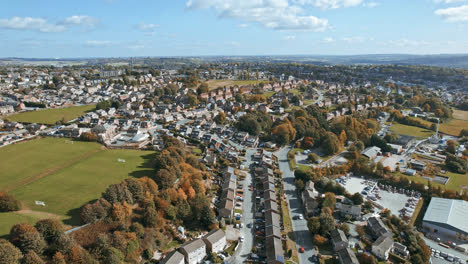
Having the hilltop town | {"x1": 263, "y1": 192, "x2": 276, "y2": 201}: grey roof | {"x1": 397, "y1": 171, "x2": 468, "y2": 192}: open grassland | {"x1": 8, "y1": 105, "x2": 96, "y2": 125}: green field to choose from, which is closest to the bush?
the hilltop town

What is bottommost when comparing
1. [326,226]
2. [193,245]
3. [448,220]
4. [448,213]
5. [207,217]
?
[448,220]

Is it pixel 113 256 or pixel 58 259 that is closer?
pixel 58 259

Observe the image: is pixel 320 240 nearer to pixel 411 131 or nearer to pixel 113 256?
pixel 113 256

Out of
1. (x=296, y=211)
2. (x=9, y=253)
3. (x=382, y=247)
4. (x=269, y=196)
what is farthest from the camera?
(x=269, y=196)

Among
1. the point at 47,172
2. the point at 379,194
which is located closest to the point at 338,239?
the point at 379,194


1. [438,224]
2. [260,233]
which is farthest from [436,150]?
[260,233]

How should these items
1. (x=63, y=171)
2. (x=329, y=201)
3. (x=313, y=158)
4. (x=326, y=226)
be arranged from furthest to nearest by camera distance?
(x=313, y=158) → (x=63, y=171) → (x=329, y=201) → (x=326, y=226)

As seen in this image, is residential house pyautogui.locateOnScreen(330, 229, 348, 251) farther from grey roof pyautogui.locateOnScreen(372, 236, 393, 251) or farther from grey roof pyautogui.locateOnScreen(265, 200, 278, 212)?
grey roof pyautogui.locateOnScreen(265, 200, 278, 212)

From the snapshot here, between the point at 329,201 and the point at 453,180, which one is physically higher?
the point at 329,201
